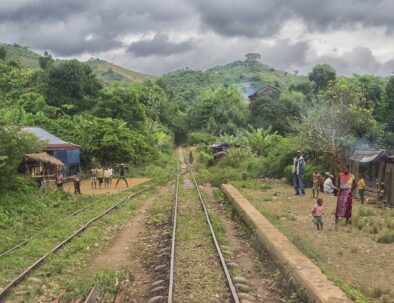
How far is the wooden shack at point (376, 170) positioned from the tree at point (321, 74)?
65051 millimetres

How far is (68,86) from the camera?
164 ft

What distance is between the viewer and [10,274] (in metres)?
9.95

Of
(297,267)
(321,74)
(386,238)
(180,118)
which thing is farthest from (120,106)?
(321,74)

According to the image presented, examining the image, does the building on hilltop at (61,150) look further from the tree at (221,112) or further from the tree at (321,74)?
the tree at (321,74)

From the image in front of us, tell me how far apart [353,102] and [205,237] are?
17977mm

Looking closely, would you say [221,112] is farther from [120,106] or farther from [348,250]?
[348,250]

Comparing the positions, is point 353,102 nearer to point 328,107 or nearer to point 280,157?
point 328,107

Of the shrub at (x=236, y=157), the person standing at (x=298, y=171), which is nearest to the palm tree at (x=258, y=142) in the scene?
the shrub at (x=236, y=157)

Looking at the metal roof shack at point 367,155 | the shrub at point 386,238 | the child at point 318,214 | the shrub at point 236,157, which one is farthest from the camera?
the shrub at point 236,157

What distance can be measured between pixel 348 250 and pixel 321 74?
8134cm

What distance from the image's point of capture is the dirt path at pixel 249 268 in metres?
8.48

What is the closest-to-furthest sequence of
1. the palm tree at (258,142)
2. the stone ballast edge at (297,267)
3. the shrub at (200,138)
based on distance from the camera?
the stone ballast edge at (297,267), the palm tree at (258,142), the shrub at (200,138)

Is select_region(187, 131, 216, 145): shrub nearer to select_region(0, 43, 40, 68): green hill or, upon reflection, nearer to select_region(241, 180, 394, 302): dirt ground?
select_region(241, 180, 394, 302): dirt ground

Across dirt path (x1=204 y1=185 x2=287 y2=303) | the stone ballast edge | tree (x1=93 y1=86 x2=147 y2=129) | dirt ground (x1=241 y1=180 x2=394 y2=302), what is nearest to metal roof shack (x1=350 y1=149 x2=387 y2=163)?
dirt ground (x1=241 y1=180 x2=394 y2=302)
